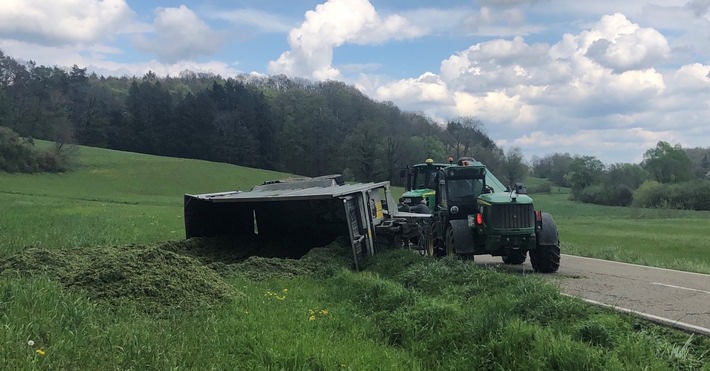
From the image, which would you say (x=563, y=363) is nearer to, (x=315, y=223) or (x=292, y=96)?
A: (x=315, y=223)

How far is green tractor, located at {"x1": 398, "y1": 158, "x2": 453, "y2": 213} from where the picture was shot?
1844cm

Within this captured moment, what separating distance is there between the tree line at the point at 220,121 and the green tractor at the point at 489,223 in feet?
190

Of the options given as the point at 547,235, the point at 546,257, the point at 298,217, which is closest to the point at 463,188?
the point at 547,235

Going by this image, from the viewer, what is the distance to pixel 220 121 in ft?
275

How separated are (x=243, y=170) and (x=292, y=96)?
88.0 feet

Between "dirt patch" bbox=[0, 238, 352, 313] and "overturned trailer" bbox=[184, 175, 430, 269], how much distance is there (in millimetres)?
1845

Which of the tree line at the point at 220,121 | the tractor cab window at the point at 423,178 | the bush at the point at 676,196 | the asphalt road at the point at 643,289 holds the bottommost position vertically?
the bush at the point at 676,196

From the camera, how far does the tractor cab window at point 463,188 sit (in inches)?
522

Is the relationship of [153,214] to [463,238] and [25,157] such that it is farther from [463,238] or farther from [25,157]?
[25,157]

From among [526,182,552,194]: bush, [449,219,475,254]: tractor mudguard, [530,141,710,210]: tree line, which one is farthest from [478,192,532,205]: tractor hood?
[526,182,552,194]: bush

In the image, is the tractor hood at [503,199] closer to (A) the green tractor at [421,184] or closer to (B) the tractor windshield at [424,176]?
(A) the green tractor at [421,184]

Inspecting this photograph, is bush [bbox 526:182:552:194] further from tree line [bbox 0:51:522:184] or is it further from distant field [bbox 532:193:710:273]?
distant field [bbox 532:193:710:273]

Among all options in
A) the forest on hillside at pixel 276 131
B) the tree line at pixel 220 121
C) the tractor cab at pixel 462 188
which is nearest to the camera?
the tractor cab at pixel 462 188

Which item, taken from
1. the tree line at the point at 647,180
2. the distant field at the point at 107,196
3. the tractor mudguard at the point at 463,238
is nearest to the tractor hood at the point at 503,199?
the tractor mudguard at the point at 463,238
